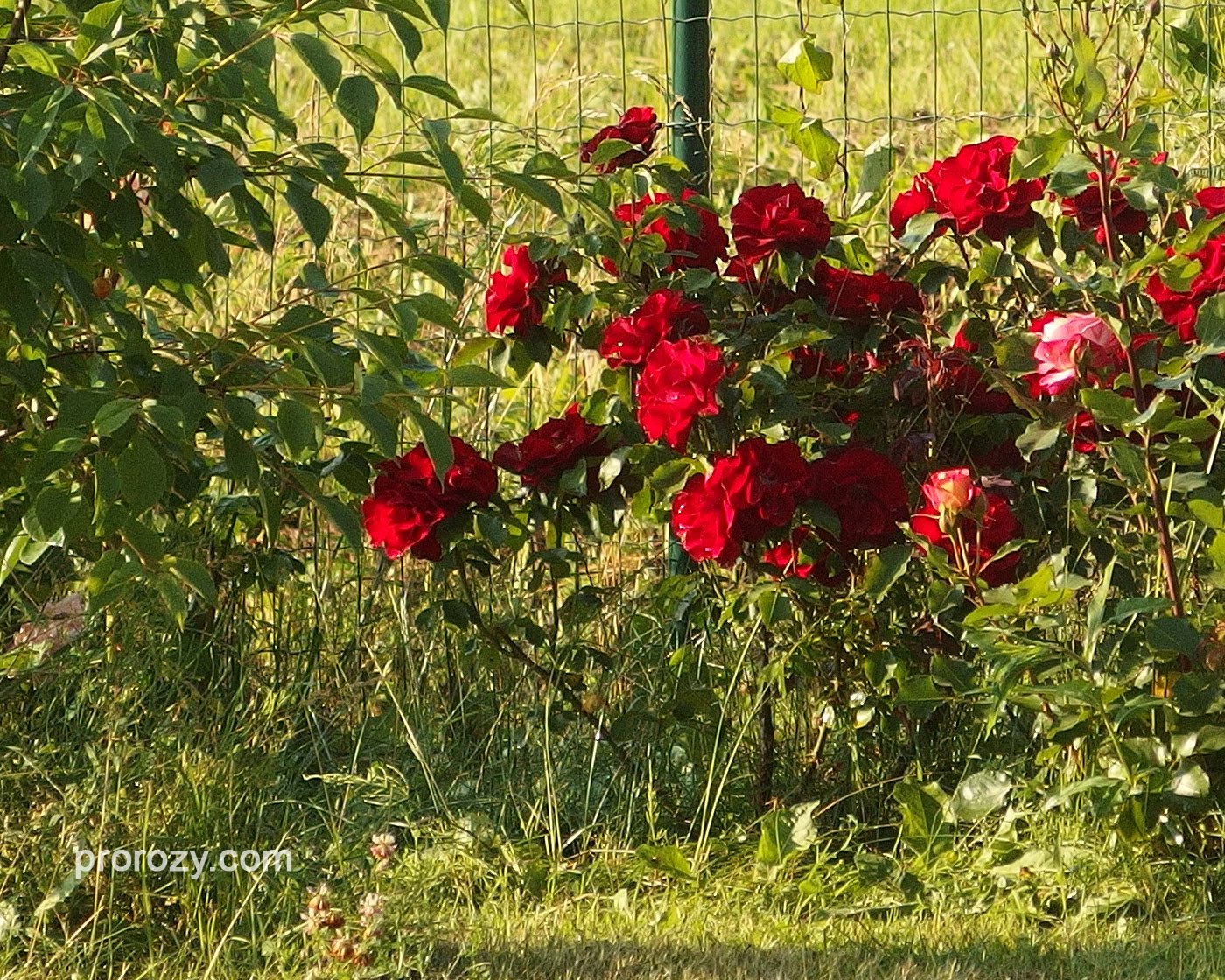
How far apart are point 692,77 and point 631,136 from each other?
700 millimetres

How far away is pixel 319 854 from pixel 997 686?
1104mm

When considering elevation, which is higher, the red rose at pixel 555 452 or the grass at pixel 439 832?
the red rose at pixel 555 452

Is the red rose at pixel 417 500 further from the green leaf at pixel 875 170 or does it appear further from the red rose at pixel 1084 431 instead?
the red rose at pixel 1084 431

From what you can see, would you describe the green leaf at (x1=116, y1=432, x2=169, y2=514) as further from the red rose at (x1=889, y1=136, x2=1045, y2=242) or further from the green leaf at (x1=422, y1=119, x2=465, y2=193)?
the red rose at (x1=889, y1=136, x2=1045, y2=242)

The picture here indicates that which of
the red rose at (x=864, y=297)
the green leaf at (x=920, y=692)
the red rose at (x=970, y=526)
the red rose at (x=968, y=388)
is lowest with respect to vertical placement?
the green leaf at (x=920, y=692)

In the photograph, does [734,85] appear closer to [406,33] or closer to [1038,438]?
[1038,438]

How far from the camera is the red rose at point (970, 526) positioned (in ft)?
7.70

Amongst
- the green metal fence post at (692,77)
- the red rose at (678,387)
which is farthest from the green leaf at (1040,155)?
the green metal fence post at (692,77)

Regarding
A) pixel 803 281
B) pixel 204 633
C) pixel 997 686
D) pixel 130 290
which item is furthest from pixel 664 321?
pixel 130 290

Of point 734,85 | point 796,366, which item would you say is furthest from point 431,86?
point 734,85

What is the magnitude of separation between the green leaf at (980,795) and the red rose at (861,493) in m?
0.38

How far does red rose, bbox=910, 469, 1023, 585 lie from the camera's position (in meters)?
2.35

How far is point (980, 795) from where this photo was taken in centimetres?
248

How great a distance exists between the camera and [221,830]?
8.59ft
